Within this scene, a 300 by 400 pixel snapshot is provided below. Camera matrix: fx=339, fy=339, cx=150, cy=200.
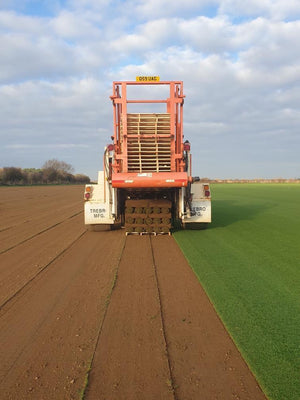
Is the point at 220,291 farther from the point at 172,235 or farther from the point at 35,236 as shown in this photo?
the point at 35,236

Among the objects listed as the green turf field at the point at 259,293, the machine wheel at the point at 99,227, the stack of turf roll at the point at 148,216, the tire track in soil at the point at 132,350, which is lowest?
the tire track in soil at the point at 132,350

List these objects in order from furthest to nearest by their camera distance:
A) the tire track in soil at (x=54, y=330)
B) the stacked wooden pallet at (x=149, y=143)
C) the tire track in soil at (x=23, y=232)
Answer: the stacked wooden pallet at (x=149, y=143)
the tire track in soil at (x=23, y=232)
the tire track in soil at (x=54, y=330)

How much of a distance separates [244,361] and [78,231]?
27.7ft

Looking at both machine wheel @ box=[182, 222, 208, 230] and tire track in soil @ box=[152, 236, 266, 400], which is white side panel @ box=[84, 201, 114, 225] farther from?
tire track in soil @ box=[152, 236, 266, 400]

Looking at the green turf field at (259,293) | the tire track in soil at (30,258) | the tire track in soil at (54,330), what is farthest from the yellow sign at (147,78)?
the tire track in soil at (54,330)

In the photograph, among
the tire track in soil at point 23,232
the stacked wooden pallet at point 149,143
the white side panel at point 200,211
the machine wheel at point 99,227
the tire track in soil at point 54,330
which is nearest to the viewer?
the tire track in soil at point 54,330

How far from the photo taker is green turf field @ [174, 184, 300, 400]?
3061mm

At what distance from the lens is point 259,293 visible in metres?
4.90

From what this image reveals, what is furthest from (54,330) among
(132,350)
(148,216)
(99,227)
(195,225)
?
(195,225)

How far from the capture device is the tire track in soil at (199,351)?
9.05ft

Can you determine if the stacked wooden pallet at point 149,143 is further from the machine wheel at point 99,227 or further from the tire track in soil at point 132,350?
the tire track in soil at point 132,350

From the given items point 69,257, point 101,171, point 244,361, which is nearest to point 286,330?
point 244,361

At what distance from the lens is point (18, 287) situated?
531 centimetres

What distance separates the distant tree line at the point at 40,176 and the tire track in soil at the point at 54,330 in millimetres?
61442
